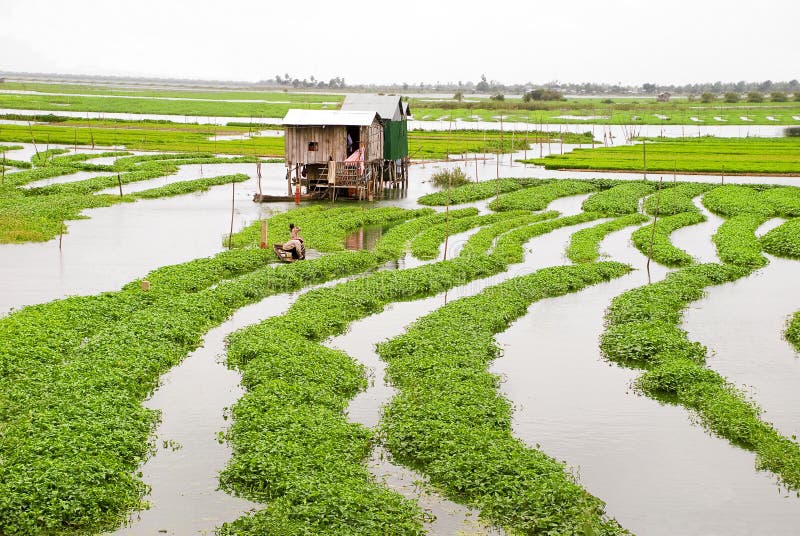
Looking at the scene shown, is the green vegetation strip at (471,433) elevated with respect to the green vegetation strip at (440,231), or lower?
lower

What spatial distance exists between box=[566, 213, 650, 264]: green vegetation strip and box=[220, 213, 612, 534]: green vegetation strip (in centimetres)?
1077

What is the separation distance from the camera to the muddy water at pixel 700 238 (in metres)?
33.6

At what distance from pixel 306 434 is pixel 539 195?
35438 millimetres

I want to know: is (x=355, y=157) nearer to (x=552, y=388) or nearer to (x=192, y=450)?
(x=552, y=388)

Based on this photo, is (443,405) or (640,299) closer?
(443,405)

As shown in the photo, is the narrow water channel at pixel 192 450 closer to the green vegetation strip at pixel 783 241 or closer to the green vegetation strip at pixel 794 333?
the green vegetation strip at pixel 794 333

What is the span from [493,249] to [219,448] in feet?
65.4

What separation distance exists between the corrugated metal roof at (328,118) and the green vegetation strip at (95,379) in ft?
62.6

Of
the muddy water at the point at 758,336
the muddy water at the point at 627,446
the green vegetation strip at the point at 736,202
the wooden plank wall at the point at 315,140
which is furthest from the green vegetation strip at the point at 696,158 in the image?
the muddy water at the point at 627,446

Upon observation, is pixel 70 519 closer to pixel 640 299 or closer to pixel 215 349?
pixel 215 349

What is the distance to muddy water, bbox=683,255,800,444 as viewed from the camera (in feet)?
61.3

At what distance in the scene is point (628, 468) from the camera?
1519 centimetres

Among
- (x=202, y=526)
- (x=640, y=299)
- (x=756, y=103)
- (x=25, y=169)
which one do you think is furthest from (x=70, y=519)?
(x=756, y=103)

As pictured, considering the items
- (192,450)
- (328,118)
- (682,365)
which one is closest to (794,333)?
(682,365)
